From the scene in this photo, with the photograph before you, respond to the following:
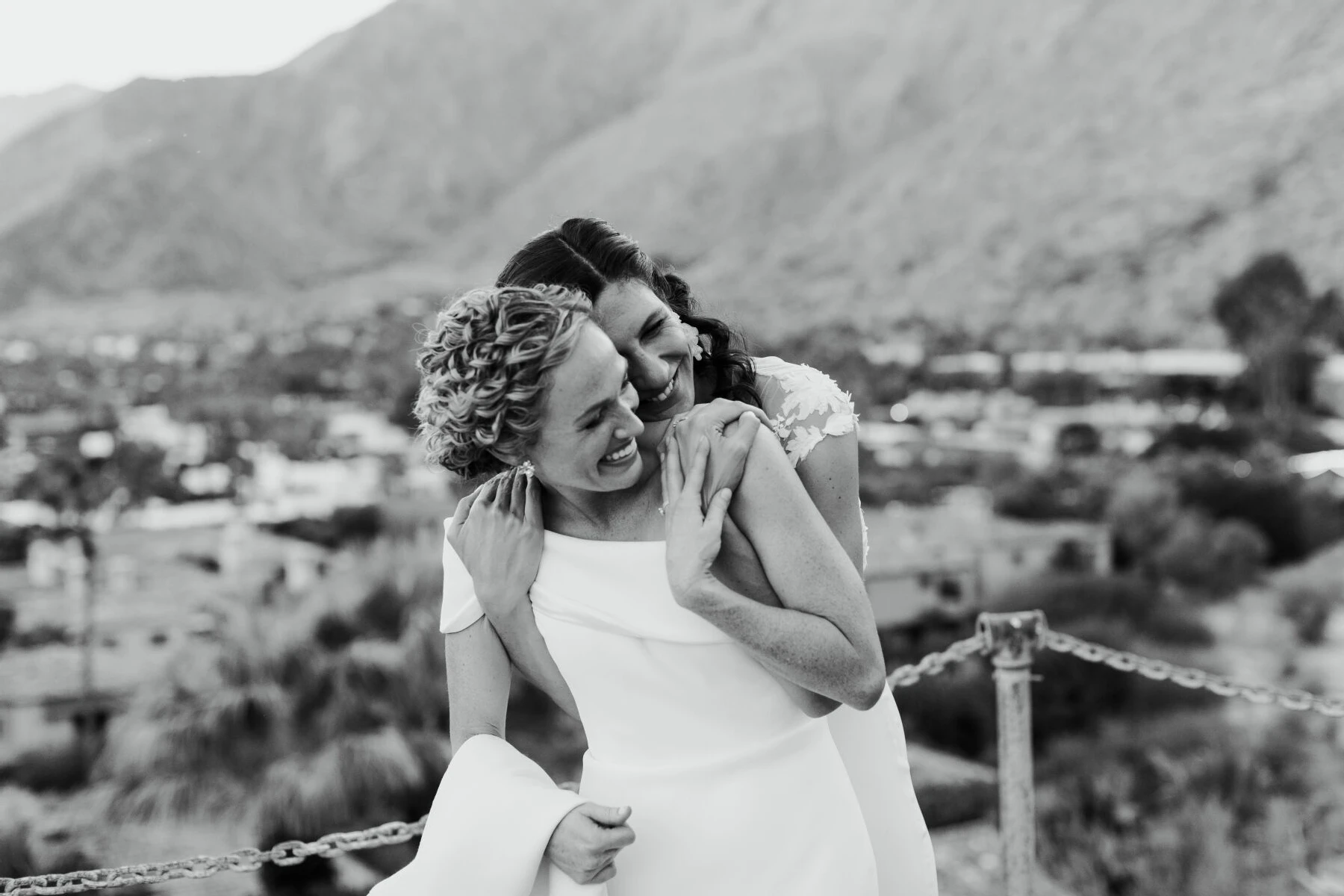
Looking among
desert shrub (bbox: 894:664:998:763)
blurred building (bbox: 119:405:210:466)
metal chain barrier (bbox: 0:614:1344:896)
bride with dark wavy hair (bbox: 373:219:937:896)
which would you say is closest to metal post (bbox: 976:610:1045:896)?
metal chain barrier (bbox: 0:614:1344:896)

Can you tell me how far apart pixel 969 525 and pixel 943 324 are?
12.0 metres

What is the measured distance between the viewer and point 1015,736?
103 inches

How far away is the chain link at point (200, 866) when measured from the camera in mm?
2127

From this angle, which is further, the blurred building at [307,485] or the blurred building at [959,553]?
the blurred building at [307,485]

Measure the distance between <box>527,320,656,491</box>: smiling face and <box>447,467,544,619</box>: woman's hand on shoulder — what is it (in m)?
0.11

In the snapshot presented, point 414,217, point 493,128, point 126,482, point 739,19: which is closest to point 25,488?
point 126,482

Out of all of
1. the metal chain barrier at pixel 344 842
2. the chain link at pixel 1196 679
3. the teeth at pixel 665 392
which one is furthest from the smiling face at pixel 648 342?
the chain link at pixel 1196 679

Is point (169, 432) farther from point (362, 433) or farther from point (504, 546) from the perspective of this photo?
point (504, 546)

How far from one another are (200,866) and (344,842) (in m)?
0.25

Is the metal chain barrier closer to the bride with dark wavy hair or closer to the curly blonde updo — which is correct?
the bride with dark wavy hair

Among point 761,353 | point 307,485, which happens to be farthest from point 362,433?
point 761,353

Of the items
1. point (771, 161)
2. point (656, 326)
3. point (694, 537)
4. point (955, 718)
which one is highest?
point (771, 161)

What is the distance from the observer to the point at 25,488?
2978cm

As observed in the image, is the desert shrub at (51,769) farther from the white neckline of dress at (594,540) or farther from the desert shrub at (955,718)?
the white neckline of dress at (594,540)
